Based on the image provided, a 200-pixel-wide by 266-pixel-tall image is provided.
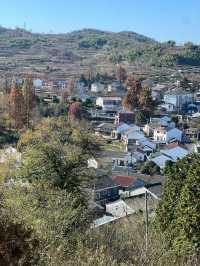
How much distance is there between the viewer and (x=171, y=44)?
176 feet

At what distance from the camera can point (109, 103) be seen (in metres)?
29.8

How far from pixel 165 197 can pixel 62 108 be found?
18062 millimetres

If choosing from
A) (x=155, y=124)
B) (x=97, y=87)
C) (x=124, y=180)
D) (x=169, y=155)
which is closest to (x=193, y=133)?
(x=155, y=124)

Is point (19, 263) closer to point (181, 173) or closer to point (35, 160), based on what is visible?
point (181, 173)

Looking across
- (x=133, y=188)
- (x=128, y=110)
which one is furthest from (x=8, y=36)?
A: (x=133, y=188)

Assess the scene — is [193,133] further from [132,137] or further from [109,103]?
[109,103]

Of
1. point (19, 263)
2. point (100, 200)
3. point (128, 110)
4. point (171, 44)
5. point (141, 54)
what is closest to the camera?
point (19, 263)

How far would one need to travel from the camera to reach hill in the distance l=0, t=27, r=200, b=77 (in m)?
46.1

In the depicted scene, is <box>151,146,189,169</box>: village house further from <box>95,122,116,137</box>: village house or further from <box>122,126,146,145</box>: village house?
<box>95,122,116,137</box>: village house

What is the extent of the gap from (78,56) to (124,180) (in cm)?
4454

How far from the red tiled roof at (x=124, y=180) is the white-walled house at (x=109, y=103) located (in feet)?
47.0

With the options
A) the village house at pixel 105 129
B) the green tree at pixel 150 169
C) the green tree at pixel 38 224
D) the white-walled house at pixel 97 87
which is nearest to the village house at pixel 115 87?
the white-walled house at pixel 97 87

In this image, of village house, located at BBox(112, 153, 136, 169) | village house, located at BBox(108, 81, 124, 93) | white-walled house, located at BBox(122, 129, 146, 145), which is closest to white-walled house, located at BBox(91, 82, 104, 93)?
village house, located at BBox(108, 81, 124, 93)

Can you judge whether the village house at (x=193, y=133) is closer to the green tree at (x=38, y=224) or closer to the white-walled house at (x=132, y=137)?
the white-walled house at (x=132, y=137)
